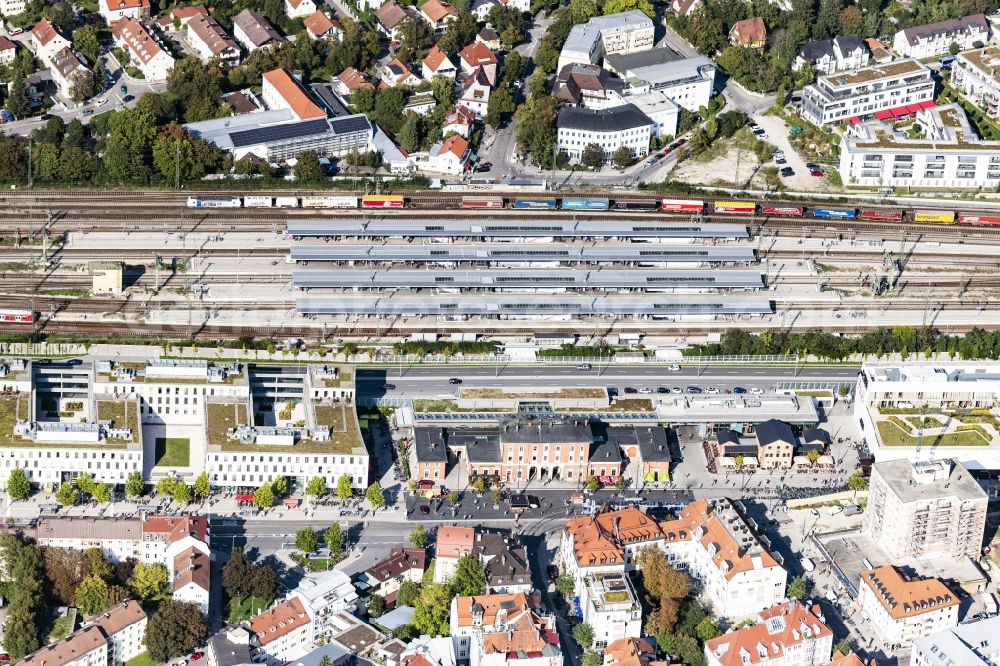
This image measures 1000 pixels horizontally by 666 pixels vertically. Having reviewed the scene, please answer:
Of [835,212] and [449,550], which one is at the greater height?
[835,212]

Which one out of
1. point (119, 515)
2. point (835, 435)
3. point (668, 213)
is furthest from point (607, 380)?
point (119, 515)

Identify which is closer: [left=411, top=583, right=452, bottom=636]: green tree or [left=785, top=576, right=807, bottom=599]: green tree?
[left=411, top=583, right=452, bottom=636]: green tree

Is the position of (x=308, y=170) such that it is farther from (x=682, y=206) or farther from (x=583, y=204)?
(x=682, y=206)

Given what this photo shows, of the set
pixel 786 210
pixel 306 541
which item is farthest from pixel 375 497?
pixel 786 210

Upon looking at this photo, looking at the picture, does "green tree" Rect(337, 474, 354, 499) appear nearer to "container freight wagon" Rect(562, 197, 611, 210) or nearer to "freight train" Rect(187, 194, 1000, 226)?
"freight train" Rect(187, 194, 1000, 226)

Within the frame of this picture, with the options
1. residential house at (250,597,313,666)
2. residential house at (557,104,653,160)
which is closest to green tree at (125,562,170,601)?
residential house at (250,597,313,666)
